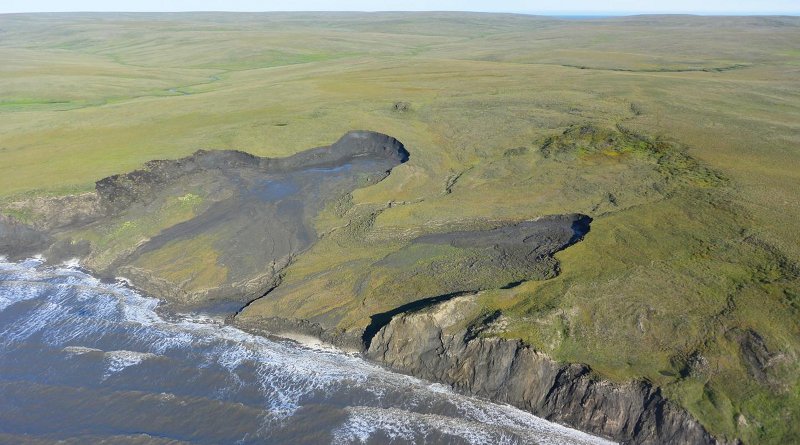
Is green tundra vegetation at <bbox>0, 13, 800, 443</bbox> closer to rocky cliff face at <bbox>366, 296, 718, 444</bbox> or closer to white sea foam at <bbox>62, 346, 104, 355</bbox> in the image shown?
rocky cliff face at <bbox>366, 296, 718, 444</bbox>

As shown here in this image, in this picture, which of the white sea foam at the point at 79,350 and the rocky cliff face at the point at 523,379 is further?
the white sea foam at the point at 79,350

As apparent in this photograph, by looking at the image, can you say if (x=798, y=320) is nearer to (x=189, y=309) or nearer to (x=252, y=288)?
(x=252, y=288)

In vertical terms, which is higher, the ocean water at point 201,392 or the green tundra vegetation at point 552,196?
the green tundra vegetation at point 552,196

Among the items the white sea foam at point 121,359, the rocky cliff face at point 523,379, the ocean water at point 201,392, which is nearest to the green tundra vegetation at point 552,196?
the rocky cliff face at point 523,379

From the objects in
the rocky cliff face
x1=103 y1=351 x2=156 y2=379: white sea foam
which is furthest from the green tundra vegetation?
x1=103 y1=351 x2=156 y2=379: white sea foam

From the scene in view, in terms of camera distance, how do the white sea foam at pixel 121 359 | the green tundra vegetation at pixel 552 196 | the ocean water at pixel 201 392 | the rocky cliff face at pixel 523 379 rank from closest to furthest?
the rocky cliff face at pixel 523 379
the ocean water at pixel 201 392
the green tundra vegetation at pixel 552 196
the white sea foam at pixel 121 359

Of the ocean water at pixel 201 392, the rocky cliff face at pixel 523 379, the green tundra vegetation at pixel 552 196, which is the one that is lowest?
the ocean water at pixel 201 392

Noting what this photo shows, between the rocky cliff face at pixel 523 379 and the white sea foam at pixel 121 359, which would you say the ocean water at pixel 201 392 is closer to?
the white sea foam at pixel 121 359
